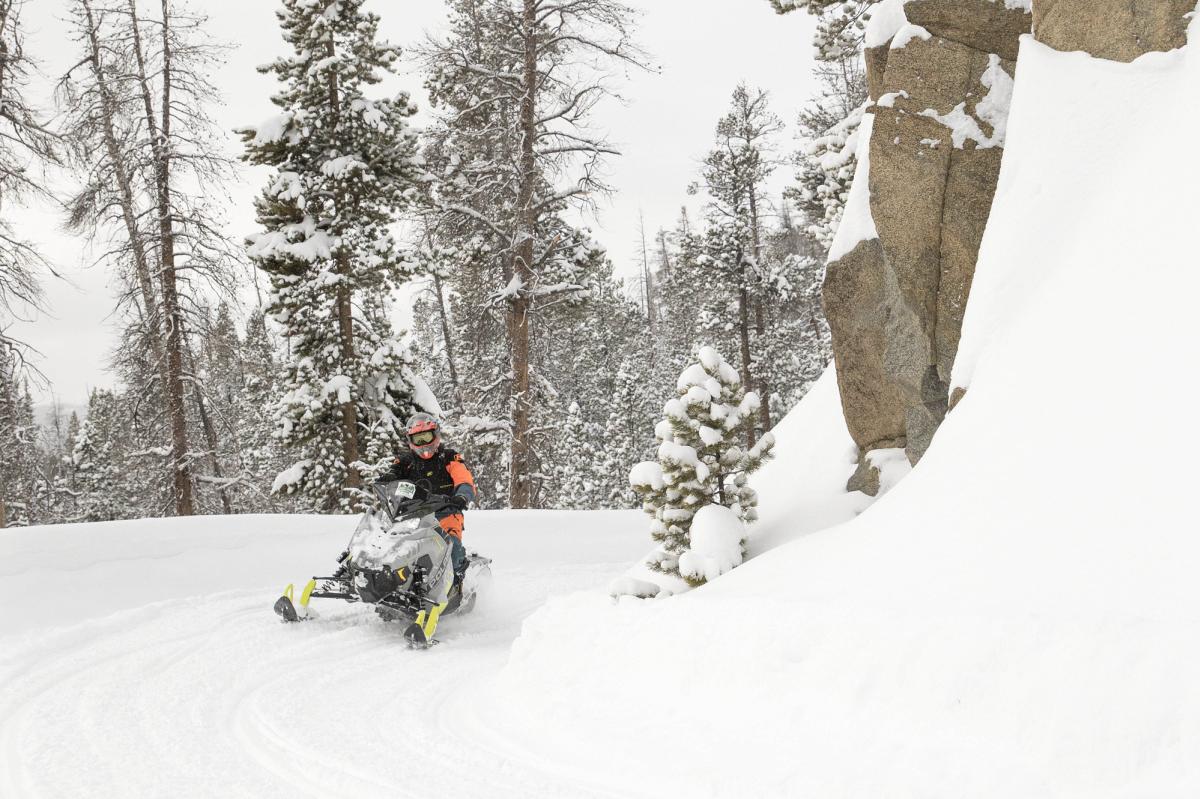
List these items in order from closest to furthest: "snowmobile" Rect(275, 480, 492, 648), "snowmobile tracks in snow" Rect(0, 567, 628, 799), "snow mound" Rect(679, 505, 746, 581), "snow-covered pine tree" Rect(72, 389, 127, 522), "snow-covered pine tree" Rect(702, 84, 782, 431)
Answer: "snowmobile tracks in snow" Rect(0, 567, 628, 799) → "snow mound" Rect(679, 505, 746, 581) → "snowmobile" Rect(275, 480, 492, 648) → "snow-covered pine tree" Rect(702, 84, 782, 431) → "snow-covered pine tree" Rect(72, 389, 127, 522)

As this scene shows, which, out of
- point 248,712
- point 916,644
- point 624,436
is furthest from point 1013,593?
point 624,436

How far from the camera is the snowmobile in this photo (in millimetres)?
7449

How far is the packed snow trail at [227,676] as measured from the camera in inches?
163

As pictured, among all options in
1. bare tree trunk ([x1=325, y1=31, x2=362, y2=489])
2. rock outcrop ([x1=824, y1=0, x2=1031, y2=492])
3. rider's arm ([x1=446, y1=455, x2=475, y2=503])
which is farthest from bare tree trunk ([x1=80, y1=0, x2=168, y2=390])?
rock outcrop ([x1=824, y1=0, x2=1031, y2=492])

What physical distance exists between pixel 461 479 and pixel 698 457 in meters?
2.54

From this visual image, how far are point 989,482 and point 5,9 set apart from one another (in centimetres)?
1357

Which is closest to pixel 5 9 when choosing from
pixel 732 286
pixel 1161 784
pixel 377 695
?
pixel 377 695

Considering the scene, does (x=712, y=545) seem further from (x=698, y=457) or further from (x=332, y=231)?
(x=332, y=231)

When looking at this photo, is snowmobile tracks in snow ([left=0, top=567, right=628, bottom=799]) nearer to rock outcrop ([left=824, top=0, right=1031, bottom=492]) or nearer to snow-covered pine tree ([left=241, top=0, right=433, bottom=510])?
rock outcrop ([left=824, top=0, right=1031, bottom=492])

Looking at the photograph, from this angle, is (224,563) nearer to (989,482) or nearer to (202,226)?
(202,226)

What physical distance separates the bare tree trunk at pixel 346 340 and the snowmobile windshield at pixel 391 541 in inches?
326

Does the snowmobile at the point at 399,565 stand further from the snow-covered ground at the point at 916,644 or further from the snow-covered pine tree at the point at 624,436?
the snow-covered pine tree at the point at 624,436

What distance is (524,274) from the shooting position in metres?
16.0

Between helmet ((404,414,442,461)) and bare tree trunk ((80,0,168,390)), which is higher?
bare tree trunk ((80,0,168,390))
